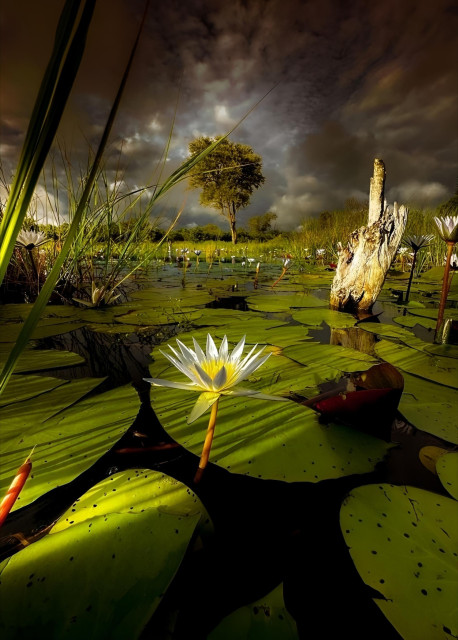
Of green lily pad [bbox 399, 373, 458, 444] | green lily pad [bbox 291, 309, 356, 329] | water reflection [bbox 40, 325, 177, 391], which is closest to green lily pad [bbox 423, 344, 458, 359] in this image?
green lily pad [bbox 399, 373, 458, 444]

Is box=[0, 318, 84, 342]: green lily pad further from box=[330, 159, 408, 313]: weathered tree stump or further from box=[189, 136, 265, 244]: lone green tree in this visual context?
box=[189, 136, 265, 244]: lone green tree

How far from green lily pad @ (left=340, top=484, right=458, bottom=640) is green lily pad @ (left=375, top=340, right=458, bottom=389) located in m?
0.64

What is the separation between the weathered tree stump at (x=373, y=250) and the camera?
221 cm

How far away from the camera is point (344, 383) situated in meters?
1.03

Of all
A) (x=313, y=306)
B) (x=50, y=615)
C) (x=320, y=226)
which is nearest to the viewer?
(x=50, y=615)

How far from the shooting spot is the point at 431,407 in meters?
0.83

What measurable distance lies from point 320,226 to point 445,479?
9341 millimetres

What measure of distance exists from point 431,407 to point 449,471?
0.28 meters

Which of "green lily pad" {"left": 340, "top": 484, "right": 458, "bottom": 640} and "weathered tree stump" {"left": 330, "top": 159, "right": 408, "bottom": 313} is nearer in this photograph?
"green lily pad" {"left": 340, "top": 484, "right": 458, "bottom": 640}

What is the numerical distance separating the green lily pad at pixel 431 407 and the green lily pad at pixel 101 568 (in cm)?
69

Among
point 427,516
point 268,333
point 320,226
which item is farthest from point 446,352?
point 320,226

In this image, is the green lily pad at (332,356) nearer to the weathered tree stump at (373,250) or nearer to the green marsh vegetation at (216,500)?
the green marsh vegetation at (216,500)

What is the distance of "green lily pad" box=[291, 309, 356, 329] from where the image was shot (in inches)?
72.7

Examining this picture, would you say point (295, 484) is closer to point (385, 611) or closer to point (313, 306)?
point (385, 611)
